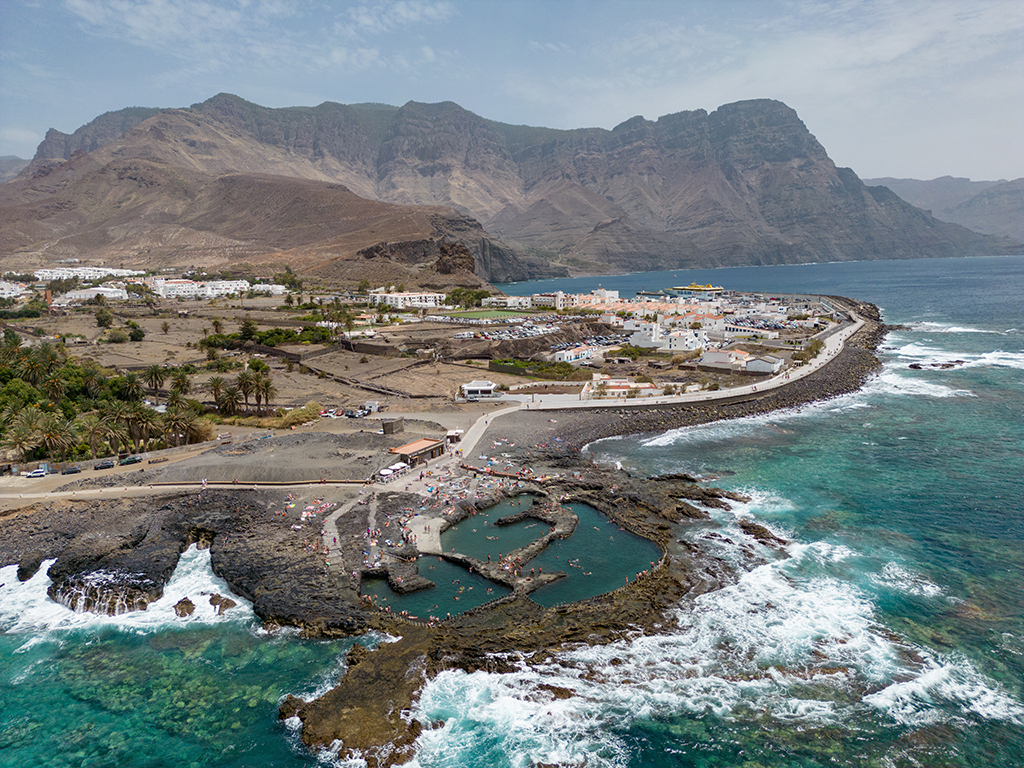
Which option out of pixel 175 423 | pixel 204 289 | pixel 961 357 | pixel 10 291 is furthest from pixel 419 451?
pixel 10 291

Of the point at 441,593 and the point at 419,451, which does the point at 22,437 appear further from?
the point at 441,593

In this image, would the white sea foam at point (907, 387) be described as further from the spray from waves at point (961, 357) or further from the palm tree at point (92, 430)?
the palm tree at point (92, 430)

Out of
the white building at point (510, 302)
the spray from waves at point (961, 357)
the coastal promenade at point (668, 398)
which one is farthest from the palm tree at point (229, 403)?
the spray from waves at point (961, 357)

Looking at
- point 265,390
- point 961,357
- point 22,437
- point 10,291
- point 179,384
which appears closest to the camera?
point 22,437

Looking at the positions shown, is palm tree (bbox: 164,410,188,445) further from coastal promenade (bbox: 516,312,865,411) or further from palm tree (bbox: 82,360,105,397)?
coastal promenade (bbox: 516,312,865,411)

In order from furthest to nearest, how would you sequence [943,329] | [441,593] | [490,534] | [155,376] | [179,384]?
[943,329] → [155,376] → [179,384] → [490,534] → [441,593]

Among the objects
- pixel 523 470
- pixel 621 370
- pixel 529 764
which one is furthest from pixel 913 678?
pixel 621 370

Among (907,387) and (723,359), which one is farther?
(723,359)
